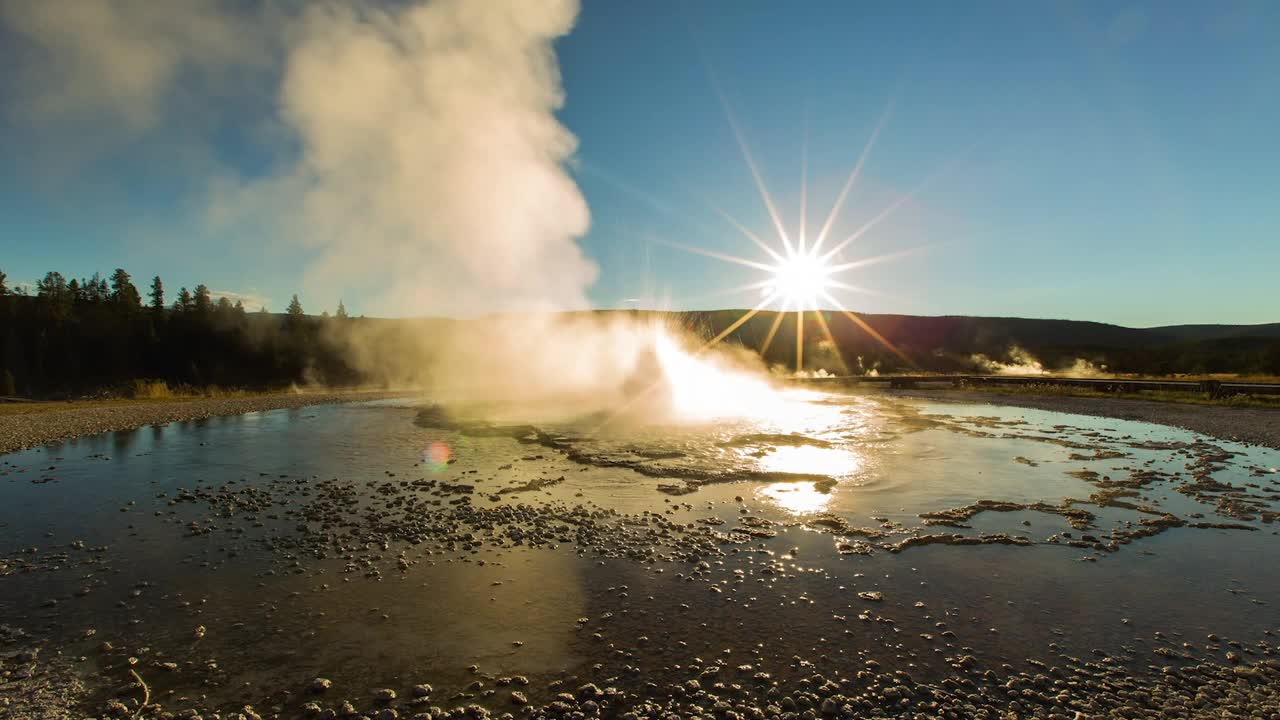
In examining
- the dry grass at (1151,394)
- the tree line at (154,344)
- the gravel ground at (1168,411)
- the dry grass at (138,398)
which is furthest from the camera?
the tree line at (154,344)

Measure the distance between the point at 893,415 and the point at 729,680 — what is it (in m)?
21.7

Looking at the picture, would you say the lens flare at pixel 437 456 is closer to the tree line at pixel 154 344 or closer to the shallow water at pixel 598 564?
the shallow water at pixel 598 564

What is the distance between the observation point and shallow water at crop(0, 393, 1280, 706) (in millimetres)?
5441

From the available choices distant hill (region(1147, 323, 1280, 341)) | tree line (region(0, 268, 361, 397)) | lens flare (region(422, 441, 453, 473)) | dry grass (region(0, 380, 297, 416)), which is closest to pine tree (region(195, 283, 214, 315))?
tree line (region(0, 268, 361, 397))

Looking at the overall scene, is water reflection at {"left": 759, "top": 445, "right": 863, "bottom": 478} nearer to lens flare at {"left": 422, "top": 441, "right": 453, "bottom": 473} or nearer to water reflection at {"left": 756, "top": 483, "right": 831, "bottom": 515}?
water reflection at {"left": 756, "top": 483, "right": 831, "bottom": 515}

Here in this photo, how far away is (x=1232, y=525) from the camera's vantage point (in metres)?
9.27

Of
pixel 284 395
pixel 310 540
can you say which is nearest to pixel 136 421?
pixel 284 395

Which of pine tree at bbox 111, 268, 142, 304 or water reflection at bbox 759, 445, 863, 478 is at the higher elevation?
pine tree at bbox 111, 268, 142, 304

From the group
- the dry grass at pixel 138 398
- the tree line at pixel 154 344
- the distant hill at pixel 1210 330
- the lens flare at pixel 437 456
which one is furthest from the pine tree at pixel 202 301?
the distant hill at pixel 1210 330

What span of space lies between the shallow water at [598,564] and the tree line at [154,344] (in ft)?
153

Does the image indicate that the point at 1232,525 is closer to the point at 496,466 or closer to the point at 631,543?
the point at 631,543

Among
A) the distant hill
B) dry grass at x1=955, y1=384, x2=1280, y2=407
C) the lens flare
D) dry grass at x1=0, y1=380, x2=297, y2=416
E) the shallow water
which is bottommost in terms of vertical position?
the shallow water

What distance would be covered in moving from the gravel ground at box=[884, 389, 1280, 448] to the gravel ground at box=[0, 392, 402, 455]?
35677 mm

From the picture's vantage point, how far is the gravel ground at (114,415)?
714 inches
